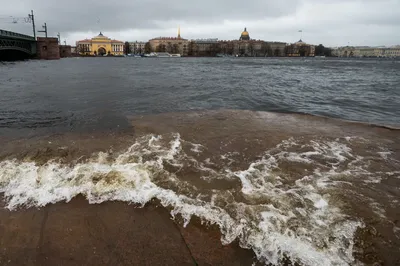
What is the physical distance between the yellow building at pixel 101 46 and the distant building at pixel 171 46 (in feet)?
88.9

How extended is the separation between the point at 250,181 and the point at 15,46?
70.0 metres

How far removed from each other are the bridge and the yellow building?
312 feet

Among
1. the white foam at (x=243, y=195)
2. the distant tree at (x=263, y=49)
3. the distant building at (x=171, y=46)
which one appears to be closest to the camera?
the white foam at (x=243, y=195)

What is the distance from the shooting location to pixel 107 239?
3852 millimetres

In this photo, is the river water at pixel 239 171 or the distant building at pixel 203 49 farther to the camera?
the distant building at pixel 203 49

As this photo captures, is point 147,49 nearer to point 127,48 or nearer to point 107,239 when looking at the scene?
point 127,48

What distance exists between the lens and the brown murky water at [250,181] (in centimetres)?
391

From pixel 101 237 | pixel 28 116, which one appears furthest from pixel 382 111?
pixel 28 116

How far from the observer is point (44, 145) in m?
7.42

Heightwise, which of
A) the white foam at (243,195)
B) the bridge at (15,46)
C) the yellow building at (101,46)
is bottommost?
the white foam at (243,195)

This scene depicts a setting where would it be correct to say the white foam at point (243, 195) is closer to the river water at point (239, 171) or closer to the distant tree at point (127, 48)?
the river water at point (239, 171)

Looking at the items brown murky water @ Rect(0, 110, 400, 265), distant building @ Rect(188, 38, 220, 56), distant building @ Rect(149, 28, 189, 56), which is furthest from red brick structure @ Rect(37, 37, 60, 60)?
distant building @ Rect(188, 38, 220, 56)

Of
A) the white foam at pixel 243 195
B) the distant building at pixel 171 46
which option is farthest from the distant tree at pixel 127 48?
the white foam at pixel 243 195

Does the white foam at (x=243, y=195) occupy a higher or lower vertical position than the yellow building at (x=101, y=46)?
lower
